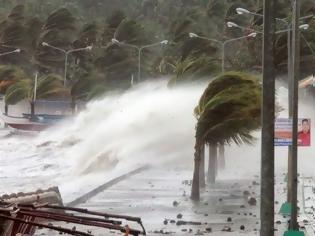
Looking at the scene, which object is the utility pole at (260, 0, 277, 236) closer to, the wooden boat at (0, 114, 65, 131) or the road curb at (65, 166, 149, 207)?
the road curb at (65, 166, 149, 207)

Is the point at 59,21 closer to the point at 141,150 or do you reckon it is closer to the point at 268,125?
the point at 141,150

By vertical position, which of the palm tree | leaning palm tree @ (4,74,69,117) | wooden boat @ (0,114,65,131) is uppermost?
the palm tree

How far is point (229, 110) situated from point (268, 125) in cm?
1249

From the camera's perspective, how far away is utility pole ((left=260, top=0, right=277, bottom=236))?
8.40m

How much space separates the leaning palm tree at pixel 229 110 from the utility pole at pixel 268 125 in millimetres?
11917

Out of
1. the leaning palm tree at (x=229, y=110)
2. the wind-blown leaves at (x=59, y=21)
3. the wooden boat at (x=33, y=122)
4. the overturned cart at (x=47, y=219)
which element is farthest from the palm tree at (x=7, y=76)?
the overturned cart at (x=47, y=219)

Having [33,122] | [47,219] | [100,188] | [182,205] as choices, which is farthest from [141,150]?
[33,122]

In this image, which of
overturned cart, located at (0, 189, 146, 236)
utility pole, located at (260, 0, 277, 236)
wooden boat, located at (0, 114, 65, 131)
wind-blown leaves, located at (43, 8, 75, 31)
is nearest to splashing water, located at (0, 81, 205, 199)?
utility pole, located at (260, 0, 277, 236)

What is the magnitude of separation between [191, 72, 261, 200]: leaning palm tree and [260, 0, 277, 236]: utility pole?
11917mm

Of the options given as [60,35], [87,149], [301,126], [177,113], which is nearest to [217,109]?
[301,126]

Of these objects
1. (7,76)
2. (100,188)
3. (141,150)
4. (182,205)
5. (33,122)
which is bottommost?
(182,205)

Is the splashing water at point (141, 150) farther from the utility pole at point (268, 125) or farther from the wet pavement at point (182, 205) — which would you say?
the utility pole at point (268, 125)

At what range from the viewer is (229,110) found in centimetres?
2088

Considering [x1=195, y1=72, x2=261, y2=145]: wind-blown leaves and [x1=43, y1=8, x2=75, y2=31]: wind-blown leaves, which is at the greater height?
[x1=43, y1=8, x2=75, y2=31]: wind-blown leaves
